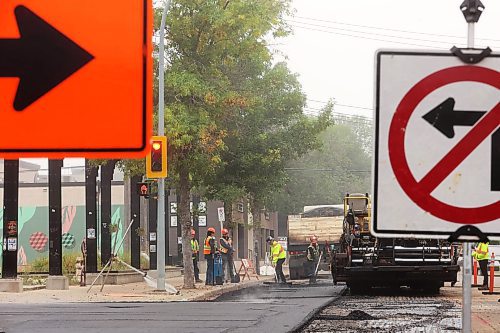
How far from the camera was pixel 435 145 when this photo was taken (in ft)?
11.3

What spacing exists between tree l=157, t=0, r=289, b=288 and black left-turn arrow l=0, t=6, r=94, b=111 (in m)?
24.1

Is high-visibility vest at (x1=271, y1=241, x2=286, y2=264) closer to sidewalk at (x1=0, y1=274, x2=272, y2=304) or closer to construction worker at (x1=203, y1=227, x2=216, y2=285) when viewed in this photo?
construction worker at (x1=203, y1=227, x2=216, y2=285)

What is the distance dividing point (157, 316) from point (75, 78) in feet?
50.4

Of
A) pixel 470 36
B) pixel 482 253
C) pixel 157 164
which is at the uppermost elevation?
pixel 470 36

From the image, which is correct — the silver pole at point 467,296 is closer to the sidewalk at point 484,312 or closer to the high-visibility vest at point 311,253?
the sidewalk at point 484,312

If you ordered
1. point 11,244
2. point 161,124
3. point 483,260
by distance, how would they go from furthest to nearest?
point 483,260, point 11,244, point 161,124

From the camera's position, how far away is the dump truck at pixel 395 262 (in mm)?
24031

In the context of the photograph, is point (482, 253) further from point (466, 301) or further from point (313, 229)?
point (466, 301)

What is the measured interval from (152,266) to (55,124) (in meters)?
34.1

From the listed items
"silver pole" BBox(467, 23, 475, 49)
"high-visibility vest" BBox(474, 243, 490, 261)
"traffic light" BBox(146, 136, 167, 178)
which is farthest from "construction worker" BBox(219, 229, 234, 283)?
"silver pole" BBox(467, 23, 475, 49)

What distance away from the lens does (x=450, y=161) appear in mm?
3402

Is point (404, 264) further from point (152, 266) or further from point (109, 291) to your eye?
point (152, 266)

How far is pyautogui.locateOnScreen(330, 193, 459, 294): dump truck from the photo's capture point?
24031mm

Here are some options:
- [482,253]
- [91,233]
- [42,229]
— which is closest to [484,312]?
[482,253]
